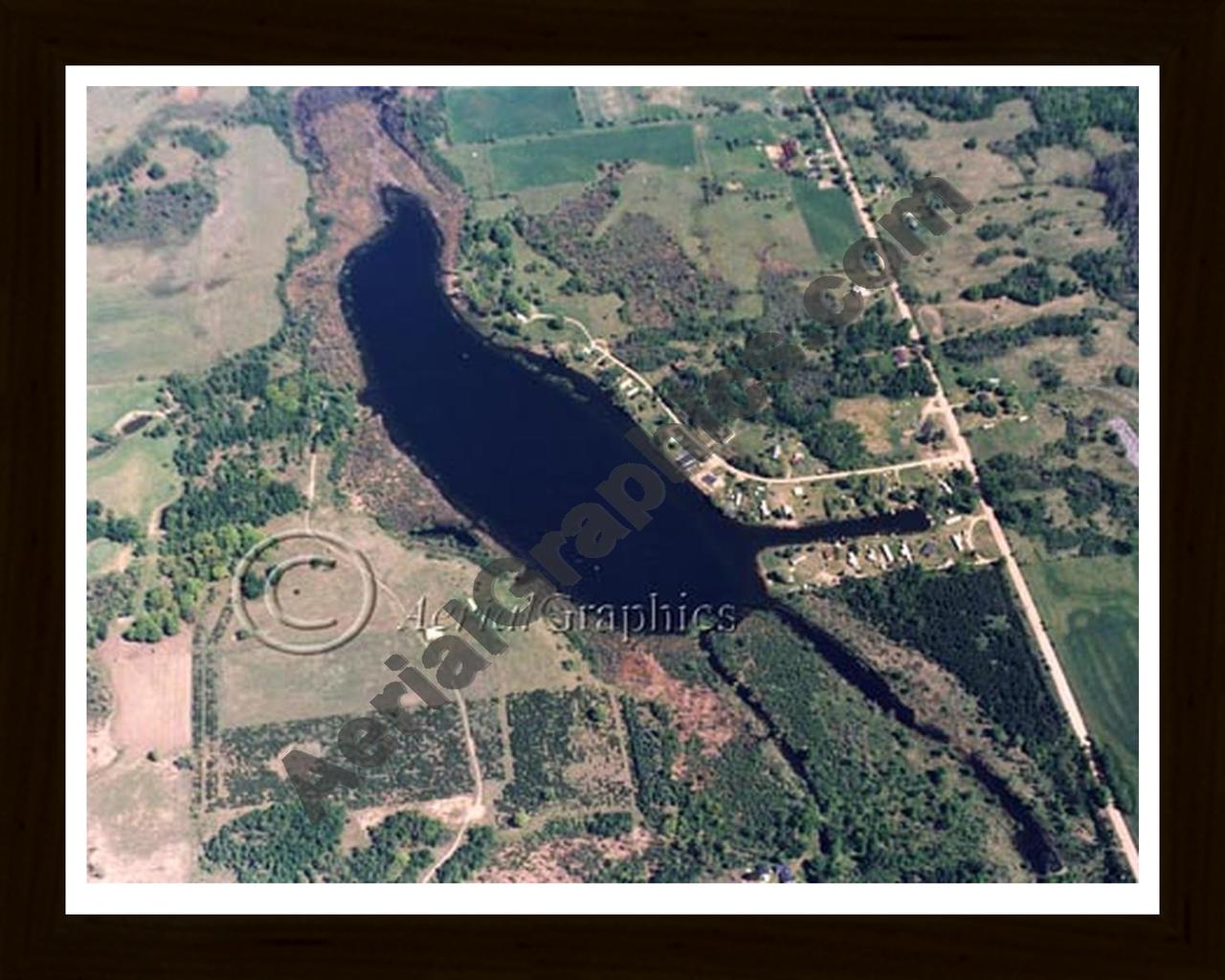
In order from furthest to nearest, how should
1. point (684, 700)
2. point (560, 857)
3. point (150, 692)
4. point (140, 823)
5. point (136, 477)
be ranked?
point (136, 477)
point (684, 700)
point (150, 692)
point (560, 857)
point (140, 823)

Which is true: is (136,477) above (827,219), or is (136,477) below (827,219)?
below

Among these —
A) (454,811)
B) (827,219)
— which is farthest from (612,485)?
(827,219)

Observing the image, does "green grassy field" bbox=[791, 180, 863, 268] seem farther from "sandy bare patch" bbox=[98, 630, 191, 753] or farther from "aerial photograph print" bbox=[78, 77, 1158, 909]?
"sandy bare patch" bbox=[98, 630, 191, 753]

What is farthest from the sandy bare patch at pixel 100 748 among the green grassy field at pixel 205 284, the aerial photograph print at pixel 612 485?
the green grassy field at pixel 205 284

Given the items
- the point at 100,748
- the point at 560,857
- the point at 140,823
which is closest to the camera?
the point at 140,823

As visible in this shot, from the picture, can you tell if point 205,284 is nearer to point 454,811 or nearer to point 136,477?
point 136,477

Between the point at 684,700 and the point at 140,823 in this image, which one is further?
A: the point at 684,700
